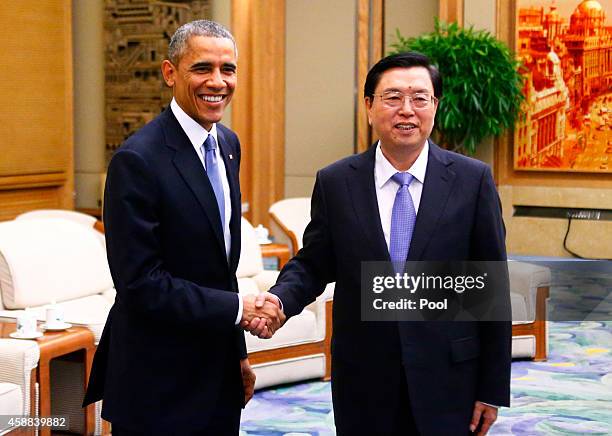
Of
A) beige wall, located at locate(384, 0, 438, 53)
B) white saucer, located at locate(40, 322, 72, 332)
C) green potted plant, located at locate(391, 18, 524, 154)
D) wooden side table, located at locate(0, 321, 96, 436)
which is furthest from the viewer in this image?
beige wall, located at locate(384, 0, 438, 53)

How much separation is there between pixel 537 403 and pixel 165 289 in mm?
3454

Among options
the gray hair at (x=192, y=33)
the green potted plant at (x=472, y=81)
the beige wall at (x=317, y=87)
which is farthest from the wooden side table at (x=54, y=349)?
the beige wall at (x=317, y=87)

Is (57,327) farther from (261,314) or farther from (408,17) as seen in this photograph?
(408,17)

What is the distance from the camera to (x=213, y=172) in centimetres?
259

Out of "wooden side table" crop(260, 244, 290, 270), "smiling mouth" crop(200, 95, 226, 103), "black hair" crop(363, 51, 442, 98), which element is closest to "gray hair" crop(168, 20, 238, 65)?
"smiling mouth" crop(200, 95, 226, 103)

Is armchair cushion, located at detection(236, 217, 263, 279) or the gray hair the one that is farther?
armchair cushion, located at detection(236, 217, 263, 279)

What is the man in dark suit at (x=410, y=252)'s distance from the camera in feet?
8.13

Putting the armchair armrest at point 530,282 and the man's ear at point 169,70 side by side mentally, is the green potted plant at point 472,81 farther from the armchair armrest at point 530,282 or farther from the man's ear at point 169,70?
the man's ear at point 169,70

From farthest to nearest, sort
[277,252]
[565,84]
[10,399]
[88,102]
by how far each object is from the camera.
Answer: [88,102]
[565,84]
[277,252]
[10,399]


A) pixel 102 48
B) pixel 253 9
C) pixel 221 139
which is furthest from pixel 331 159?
pixel 221 139

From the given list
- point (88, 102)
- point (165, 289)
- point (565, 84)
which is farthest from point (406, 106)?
point (88, 102)

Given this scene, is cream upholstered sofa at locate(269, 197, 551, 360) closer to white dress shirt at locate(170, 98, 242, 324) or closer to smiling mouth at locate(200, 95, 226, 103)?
white dress shirt at locate(170, 98, 242, 324)

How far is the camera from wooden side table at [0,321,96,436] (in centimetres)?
411

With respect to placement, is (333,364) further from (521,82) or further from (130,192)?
(521,82)
